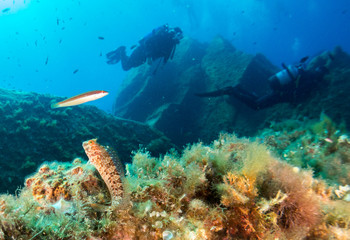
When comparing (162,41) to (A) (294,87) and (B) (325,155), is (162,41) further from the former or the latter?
(B) (325,155)

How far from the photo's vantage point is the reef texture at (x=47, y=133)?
5465 millimetres

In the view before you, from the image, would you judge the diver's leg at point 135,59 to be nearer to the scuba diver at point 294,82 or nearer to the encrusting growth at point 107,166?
the scuba diver at point 294,82

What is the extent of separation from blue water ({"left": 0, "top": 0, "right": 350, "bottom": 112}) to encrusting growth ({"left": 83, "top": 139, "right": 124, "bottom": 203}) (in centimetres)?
7076

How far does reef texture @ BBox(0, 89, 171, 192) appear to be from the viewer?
5.46 m

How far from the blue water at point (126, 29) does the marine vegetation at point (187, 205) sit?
232ft

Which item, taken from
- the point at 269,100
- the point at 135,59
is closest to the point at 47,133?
the point at 135,59

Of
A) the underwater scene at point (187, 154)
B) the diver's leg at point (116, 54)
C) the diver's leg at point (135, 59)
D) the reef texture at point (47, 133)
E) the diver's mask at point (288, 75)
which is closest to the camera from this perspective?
the underwater scene at point (187, 154)

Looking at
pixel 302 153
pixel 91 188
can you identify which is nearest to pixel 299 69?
pixel 302 153

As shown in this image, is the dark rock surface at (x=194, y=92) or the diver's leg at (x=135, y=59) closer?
the dark rock surface at (x=194, y=92)

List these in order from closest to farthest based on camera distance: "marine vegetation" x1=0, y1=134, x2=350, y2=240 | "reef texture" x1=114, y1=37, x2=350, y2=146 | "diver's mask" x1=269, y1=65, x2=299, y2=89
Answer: "marine vegetation" x1=0, y1=134, x2=350, y2=240 → "reef texture" x1=114, y1=37, x2=350, y2=146 → "diver's mask" x1=269, y1=65, x2=299, y2=89

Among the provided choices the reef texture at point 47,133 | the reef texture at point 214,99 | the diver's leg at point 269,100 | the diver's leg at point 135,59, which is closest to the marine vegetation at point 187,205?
the reef texture at point 47,133

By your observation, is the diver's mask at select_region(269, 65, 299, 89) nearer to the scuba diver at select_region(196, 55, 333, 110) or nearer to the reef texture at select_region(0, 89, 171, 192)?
the scuba diver at select_region(196, 55, 333, 110)

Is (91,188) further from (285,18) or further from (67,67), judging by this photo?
(67,67)

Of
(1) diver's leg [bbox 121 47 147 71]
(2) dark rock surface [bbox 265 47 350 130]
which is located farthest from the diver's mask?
(1) diver's leg [bbox 121 47 147 71]
